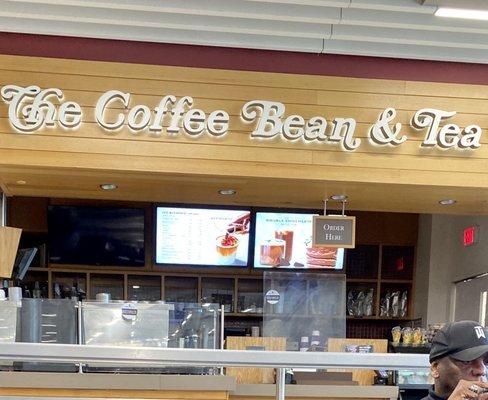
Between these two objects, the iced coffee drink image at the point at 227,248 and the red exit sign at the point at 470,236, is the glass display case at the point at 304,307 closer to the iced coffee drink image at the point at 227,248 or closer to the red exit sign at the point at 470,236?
the iced coffee drink image at the point at 227,248

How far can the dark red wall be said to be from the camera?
17.1 feet

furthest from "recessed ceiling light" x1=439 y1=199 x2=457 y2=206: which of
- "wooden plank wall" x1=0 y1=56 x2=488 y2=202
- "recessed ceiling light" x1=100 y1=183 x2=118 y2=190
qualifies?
"recessed ceiling light" x1=100 y1=183 x2=118 y2=190

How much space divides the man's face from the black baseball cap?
0.06 ft

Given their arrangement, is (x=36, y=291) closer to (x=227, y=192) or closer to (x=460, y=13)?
(x=227, y=192)

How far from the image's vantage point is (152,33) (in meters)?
5.21

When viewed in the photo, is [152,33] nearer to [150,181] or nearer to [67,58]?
[67,58]

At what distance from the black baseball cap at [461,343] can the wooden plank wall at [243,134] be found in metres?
3.40

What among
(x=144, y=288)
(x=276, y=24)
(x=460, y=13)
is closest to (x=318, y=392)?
(x=276, y=24)

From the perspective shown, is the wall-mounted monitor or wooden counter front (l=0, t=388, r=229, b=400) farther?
the wall-mounted monitor

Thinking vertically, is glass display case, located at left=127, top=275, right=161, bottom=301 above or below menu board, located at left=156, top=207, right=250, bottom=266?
below

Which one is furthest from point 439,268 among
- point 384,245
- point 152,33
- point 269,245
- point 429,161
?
point 152,33

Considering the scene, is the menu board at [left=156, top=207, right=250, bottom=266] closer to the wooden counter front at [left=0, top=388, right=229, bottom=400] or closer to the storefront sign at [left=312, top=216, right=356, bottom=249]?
the storefront sign at [left=312, top=216, right=356, bottom=249]

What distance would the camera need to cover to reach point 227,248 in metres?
7.50

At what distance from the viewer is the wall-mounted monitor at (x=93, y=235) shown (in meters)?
7.48
